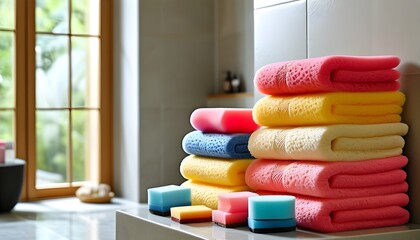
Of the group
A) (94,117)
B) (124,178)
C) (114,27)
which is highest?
(114,27)

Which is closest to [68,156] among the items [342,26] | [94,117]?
[94,117]

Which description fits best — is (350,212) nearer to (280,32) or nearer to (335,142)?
(335,142)

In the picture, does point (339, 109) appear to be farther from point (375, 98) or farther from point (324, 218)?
point (324, 218)

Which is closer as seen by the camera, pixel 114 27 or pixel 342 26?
pixel 342 26

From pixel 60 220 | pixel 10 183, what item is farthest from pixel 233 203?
pixel 10 183

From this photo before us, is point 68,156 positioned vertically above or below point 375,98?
below

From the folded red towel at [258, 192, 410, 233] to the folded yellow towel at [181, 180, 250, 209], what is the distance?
172 mm

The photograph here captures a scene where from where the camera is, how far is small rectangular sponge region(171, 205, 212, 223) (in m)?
1.24

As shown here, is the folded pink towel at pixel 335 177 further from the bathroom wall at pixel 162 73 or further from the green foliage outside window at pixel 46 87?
the green foliage outside window at pixel 46 87

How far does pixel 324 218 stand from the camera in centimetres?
114

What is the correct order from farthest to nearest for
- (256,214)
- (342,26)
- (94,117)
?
(94,117) < (342,26) < (256,214)

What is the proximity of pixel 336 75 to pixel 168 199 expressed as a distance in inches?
16.7

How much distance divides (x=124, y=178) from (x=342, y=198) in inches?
91.7

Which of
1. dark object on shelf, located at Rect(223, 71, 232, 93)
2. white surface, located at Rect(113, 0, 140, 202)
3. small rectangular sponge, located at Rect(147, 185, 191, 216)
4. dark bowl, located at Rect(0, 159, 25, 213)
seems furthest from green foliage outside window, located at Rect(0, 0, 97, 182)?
small rectangular sponge, located at Rect(147, 185, 191, 216)
